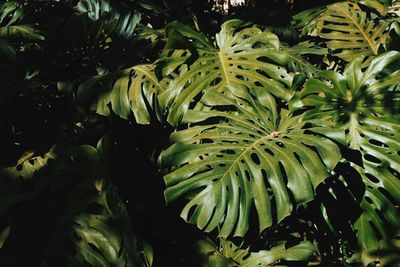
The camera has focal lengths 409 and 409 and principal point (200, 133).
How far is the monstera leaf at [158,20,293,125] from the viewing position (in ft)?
4.68

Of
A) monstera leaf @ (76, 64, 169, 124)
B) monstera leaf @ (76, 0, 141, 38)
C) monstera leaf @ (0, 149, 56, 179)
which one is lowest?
monstera leaf @ (0, 149, 56, 179)

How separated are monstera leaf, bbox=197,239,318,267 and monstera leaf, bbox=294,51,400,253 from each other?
24 centimetres

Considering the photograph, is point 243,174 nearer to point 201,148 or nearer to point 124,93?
point 201,148

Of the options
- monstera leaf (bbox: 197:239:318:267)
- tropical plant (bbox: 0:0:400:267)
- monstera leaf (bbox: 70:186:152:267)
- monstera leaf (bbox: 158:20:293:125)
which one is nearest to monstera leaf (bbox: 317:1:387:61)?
tropical plant (bbox: 0:0:400:267)

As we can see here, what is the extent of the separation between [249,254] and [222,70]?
69cm

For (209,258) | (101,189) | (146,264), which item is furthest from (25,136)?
(209,258)

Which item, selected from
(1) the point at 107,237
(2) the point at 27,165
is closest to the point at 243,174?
(1) the point at 107,237

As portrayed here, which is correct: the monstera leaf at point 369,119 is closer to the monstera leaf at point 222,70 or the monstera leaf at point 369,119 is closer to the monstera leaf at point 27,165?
the monstera leaf at point 222,70

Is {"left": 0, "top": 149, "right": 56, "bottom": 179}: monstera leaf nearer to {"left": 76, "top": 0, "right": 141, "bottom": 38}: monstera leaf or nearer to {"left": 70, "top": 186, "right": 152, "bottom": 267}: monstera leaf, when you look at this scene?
{"left": 70, "top": 186, "right": 152, "bottom": 267}: monstera leaf

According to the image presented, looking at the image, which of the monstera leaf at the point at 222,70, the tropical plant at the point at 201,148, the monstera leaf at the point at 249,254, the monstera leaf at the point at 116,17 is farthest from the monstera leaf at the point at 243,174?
Result: the monstera leaf at the point at 116,17

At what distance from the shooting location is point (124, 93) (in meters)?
1.48

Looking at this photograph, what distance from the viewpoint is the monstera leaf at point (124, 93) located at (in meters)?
1.45

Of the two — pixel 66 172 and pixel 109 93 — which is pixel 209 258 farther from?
pixel 109 93

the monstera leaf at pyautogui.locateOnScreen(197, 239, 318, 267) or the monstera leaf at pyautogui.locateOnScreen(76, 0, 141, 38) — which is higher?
the monstera leaf at pyautogui.locateOnScreen(76, 0, 141, 38)
